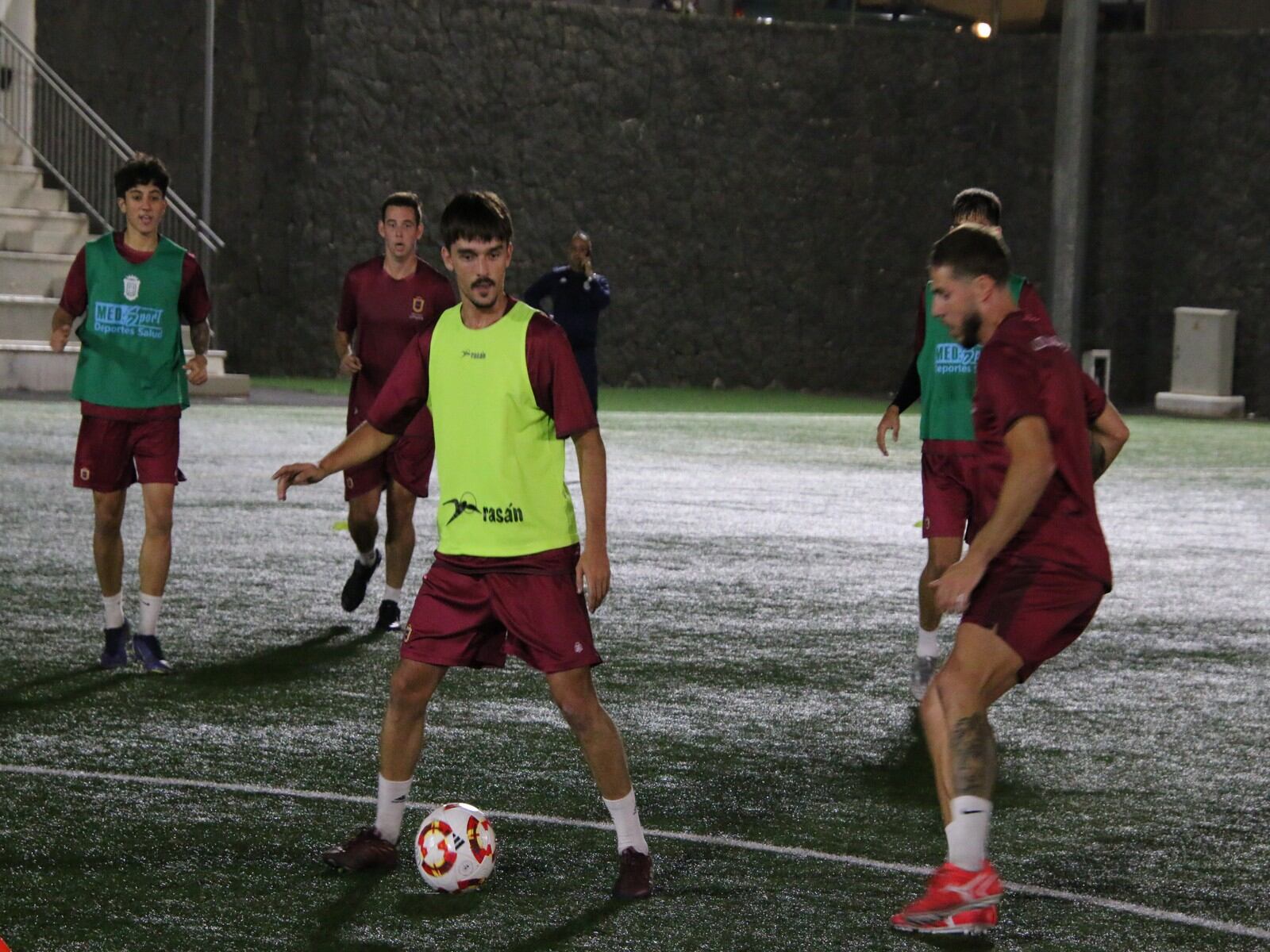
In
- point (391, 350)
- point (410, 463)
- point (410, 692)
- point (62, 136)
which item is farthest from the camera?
point (62, 136)

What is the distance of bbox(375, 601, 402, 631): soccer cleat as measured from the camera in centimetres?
839

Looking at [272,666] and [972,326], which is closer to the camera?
[972,326]

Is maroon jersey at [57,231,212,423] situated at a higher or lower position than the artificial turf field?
higher

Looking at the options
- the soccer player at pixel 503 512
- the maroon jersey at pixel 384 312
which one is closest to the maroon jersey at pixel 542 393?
the soccer player at pixel 503 512

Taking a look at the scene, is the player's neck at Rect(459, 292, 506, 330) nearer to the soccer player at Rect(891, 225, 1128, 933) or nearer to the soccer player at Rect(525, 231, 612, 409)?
the soccer player at Rect(891, 225, 1128, 933)

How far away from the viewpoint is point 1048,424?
14.0 ft

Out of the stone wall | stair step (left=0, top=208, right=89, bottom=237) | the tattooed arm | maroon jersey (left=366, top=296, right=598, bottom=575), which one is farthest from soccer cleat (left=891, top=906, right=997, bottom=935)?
the stone wall

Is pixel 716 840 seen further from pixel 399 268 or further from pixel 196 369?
pixel 399 268

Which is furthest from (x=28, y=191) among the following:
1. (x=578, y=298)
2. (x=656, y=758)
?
(x=656, y=758)

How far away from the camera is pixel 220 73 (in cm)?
2542

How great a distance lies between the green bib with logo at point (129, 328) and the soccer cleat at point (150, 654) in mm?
865

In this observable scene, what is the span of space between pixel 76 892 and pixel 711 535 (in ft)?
24.3

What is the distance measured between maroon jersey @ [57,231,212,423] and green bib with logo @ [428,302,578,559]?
9.25ft

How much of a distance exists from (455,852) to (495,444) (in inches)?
36.8
